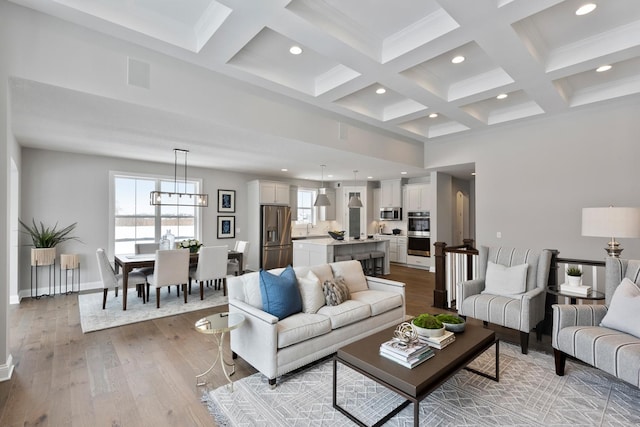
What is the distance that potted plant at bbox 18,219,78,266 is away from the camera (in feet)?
16.2

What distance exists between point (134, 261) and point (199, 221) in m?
2.75

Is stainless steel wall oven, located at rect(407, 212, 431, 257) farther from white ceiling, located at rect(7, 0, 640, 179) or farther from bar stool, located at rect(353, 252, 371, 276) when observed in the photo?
white ceiling, located at rect(7, 0, 640, 179)

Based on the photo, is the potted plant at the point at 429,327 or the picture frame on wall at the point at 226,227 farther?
the picture frame on wall at the point at 226,227

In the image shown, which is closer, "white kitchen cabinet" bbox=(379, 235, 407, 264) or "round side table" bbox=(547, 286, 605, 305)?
"round side table" bbox=(547, 286, 605, 305)

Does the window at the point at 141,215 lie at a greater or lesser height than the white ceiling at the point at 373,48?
lesser

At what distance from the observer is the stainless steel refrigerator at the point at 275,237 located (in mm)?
7766

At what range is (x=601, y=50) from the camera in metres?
3.34

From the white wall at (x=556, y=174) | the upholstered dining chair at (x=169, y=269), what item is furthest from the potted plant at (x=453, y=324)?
the white wall at (x=556, y=174)

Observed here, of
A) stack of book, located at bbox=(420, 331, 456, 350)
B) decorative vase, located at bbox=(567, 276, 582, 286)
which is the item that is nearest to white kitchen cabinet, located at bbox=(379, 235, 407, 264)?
decorative vase, located at bbox=(567, 276, 582, 286)

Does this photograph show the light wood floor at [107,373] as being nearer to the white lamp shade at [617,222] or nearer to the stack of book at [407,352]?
the stack of book at [407,352]

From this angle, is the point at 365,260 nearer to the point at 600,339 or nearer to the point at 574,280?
the point at 574,280

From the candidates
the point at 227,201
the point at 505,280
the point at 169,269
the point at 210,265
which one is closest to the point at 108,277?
the point at 169,269

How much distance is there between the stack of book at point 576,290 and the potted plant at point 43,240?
23.4ft

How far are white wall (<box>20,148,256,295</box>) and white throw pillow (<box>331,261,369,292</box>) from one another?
4830 millimetres
